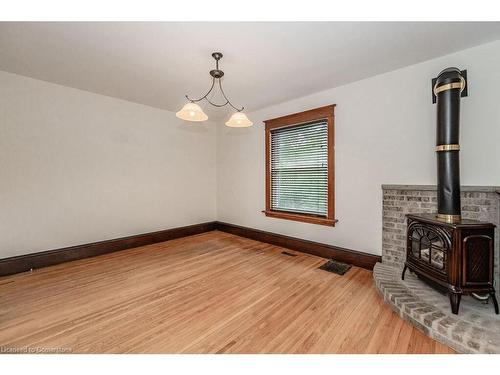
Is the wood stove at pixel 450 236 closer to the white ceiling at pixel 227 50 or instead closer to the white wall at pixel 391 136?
the white wall at pixel 391 136

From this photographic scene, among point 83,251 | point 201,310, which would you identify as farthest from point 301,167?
point 83,251

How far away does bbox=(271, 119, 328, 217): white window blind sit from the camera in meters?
3.40

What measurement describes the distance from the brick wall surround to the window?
2.43 feet

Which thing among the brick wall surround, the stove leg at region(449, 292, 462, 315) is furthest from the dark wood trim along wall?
the stove leg at region(449, 292, 462, 315)

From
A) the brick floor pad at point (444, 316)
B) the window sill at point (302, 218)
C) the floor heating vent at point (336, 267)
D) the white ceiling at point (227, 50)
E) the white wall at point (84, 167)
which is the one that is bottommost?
the floor heating vent at point (336, 267)

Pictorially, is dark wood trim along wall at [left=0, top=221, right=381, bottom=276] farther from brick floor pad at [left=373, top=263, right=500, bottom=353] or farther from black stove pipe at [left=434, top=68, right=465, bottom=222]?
black stove pipe at [left=434, top=68, right=465, bottom=222]

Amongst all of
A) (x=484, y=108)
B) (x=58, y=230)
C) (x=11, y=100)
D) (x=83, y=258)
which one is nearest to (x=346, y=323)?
(x=484, y=108)

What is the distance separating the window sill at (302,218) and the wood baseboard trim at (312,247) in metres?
0.34

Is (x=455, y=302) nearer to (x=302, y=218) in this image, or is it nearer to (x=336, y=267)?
(x=336, y=267)

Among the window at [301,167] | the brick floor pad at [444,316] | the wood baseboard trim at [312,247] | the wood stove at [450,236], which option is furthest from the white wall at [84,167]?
the wood stove at [450,236]

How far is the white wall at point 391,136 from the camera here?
2.12m

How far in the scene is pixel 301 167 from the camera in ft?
12.0

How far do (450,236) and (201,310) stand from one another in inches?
90.4
